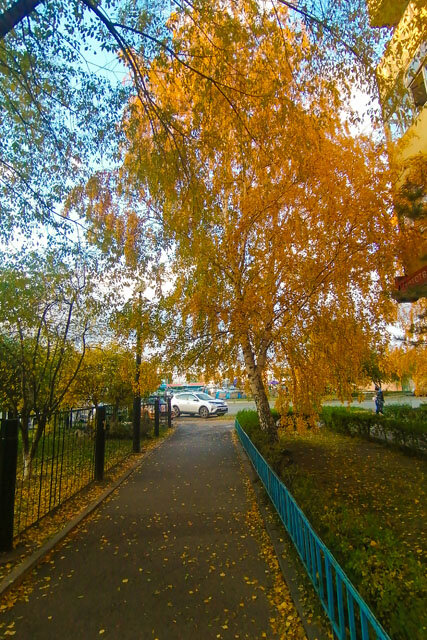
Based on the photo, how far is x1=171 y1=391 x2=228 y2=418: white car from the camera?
78.1 ft

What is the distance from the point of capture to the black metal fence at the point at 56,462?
4363 millimetres

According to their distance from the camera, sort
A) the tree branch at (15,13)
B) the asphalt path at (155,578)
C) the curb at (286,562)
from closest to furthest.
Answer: the curb at (286,562), the asphalt path at (155,578), the tree branch at (15,13)

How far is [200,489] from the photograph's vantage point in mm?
7176

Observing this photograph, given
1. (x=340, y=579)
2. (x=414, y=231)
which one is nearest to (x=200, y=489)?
(x=340, y=579)

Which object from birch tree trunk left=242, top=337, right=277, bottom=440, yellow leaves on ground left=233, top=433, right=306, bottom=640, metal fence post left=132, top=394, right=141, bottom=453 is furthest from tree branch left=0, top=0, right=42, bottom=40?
metal fence post left=132, top=394, right=141, bottom=453

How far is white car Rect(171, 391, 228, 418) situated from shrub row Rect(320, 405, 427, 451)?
8.36 m

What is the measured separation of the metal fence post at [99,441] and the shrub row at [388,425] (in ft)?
26.1

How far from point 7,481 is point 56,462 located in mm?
3927

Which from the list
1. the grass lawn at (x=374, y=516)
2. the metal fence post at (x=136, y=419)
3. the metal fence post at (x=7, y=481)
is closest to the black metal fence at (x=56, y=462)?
the metal fence post at (x=7, y=481)

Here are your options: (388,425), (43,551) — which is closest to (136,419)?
(43,551)

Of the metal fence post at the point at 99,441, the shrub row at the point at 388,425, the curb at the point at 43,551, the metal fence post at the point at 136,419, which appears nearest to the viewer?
the curb at the point at 43,551

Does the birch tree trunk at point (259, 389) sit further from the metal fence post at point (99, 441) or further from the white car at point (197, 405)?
the white car at point (197, 405)

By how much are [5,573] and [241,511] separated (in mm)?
3274

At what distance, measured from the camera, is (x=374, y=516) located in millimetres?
4594
